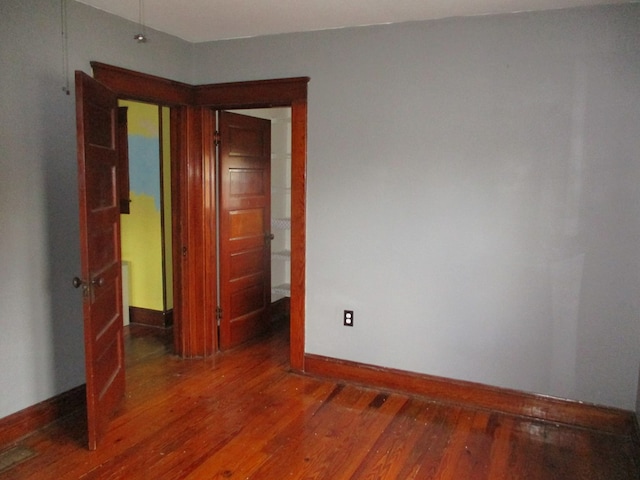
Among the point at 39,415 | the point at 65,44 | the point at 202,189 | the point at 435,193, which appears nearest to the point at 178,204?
the point at 202,189

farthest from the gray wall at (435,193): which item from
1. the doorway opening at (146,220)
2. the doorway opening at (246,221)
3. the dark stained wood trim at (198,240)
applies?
the doorway opening at (146,220)

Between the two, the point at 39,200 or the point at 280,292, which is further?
the point at 280,292

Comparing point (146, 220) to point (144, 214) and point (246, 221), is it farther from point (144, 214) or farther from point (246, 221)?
point (246, 221)

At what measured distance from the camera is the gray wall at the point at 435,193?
111 inches

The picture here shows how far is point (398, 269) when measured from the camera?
3.46m

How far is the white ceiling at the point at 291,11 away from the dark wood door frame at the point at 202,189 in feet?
1.27

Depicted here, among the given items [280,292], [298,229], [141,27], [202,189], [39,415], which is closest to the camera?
[39,415]

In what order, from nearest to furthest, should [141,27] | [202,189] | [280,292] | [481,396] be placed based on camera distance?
[481,396], [141,27], [202,189], [280,292]

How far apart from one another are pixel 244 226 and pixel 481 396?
235 centimetres

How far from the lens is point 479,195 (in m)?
3.19

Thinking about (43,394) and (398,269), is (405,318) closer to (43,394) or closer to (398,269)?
(398,269)

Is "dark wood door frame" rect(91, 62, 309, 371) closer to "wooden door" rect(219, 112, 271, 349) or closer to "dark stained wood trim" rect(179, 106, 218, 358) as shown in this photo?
"dark stained wood trim" rect(179, 106, 218, 358)

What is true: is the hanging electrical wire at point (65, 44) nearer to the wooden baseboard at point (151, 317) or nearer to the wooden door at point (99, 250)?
the wooden door at point (99, 250)

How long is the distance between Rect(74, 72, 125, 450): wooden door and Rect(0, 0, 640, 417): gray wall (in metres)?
0.24
